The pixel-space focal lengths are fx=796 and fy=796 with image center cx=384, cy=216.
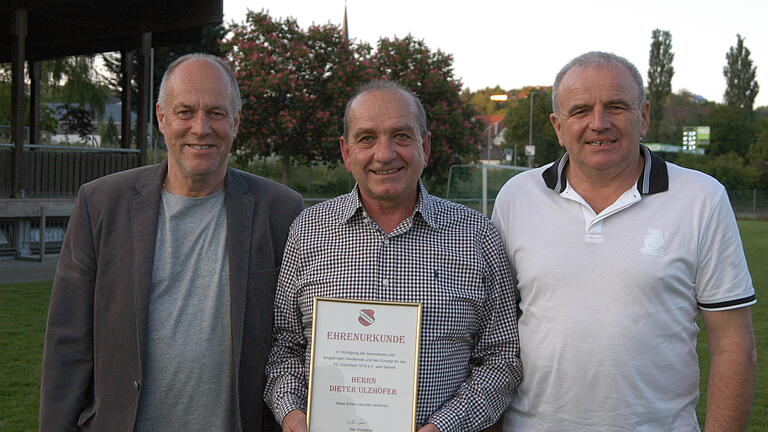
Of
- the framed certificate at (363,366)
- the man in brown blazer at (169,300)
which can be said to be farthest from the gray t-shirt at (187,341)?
the framed certificate at (363,366)

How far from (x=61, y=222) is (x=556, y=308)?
15.3 meters

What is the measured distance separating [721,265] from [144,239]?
227 centimetres

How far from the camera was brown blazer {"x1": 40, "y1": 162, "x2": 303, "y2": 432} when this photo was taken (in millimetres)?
3205

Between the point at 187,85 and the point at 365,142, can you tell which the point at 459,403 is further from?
the point at 187,85

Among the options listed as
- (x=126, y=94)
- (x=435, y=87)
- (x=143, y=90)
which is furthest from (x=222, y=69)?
(x=435, y=87)

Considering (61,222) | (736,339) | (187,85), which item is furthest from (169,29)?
(736,339)

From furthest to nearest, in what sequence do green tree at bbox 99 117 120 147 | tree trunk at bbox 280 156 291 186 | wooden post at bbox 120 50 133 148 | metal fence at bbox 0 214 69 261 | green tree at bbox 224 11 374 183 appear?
green tree at bbox 99 117 120 147 < tree trunk at bbox 280 156 291 186 < green tree at bbox 224 11 374 183 < wooden post at bbox 120 50 133 148 < metal fence at bbox 0 214 69 261

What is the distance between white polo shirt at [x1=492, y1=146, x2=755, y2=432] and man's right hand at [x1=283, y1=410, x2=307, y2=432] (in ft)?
3.00

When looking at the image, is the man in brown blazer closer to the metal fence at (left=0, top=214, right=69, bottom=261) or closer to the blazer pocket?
the blazer pocket

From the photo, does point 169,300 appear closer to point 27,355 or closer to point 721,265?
point 721,265

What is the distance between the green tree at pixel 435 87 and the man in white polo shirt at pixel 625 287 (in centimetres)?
2345

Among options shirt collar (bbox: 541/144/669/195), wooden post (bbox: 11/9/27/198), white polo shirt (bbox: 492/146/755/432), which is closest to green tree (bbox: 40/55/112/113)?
wooden post (bbox: 11/9/27/198)

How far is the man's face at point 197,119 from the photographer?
3.32 meters

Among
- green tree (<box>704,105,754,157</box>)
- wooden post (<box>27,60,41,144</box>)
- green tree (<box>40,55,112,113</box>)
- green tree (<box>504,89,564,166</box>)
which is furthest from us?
green tree (<box>704,105,754,157</box>)
